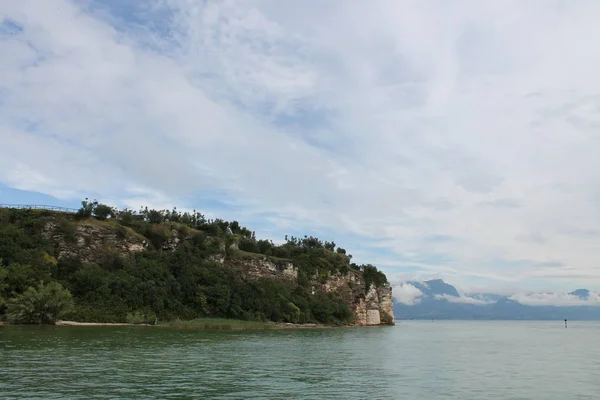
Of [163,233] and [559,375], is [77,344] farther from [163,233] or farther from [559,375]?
[163,233]

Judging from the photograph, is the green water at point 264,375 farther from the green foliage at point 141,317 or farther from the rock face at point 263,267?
the rock face at point 263,267

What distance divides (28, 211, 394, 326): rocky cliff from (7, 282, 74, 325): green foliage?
1092 inches

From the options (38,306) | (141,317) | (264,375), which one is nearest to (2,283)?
(38,306)

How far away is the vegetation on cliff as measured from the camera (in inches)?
3580

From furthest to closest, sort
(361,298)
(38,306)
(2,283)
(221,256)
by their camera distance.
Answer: (361,298)
(221,256)
(2,283)
(38,306)

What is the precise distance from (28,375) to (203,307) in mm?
87192

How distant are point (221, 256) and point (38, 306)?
5741 centimetres

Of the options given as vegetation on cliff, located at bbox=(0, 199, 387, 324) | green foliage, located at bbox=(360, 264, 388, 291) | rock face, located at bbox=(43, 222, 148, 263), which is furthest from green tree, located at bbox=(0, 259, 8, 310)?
green foliage, located at bbox=(360, 264, 388, 291)

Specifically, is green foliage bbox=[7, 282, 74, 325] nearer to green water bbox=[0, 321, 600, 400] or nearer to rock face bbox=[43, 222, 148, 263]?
rock face bbox=[43, 222, 148, 263]

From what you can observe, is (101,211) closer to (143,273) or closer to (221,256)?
(143,273)

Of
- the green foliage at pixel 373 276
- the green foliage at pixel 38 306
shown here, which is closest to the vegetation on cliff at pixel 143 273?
the green foliage at pixel 38 306

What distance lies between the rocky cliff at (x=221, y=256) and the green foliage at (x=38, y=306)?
2773 centimetres

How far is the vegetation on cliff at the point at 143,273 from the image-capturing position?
9094cm

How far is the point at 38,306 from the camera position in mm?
76062
